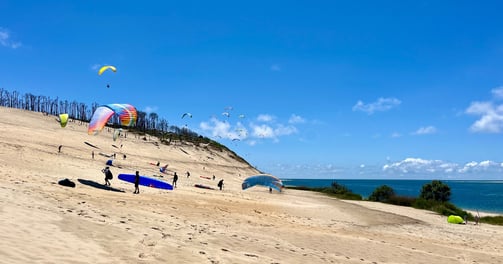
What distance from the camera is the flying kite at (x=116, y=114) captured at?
2198cm

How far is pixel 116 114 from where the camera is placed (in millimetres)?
22438

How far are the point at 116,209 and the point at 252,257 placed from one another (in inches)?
243

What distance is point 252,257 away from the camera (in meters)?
9.27

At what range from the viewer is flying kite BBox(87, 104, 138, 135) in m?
22.0

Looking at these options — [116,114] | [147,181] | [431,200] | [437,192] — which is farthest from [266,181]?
[437,192]

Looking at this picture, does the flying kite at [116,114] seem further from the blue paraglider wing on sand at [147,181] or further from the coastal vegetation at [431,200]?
the coastal vegetation at [431,200]

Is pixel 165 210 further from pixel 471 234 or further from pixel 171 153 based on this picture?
pixel 171 153

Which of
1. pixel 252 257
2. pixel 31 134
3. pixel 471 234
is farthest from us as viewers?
pixel 31 134

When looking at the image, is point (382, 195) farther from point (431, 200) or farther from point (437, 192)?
point (437, 192)

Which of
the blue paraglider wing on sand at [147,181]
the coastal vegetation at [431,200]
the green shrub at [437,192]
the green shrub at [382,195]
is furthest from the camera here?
the green shrub at [437,192]

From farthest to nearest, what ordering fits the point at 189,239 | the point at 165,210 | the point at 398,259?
1. the point at 165,210
2. the point at 398,259
3. the point at 189,239

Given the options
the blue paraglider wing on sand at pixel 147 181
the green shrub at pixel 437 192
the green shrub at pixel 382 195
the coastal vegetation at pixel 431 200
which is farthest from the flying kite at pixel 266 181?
the green shrub at pixel 437 192

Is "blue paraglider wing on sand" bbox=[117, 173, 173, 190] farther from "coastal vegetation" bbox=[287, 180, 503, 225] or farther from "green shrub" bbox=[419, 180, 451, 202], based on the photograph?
"green shrub" bbox=[419, 180, 451, 202]

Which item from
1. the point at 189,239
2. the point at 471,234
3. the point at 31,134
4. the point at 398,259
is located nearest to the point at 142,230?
the point at 189,239
